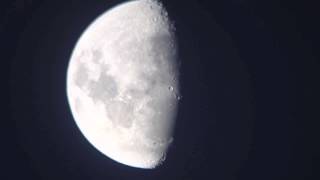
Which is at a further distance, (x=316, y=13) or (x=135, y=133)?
(x=316, y=13)

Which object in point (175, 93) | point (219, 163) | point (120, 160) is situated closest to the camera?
point (175, 93)

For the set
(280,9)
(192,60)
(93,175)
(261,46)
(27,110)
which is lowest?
(93,175)

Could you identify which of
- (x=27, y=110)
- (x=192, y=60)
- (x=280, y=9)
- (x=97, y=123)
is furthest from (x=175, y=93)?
(x=27, y=110)

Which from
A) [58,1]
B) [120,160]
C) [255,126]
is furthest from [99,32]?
[255,126]

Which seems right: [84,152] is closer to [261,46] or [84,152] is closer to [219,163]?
[219,163]

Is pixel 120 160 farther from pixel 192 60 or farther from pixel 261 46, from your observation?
pixel 261 46

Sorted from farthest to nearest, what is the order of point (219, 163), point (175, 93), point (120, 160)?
1. point (219, 163)
2. point (120, 160)
3. point (175, 93)

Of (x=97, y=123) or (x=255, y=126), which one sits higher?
(x=255, y=126)
